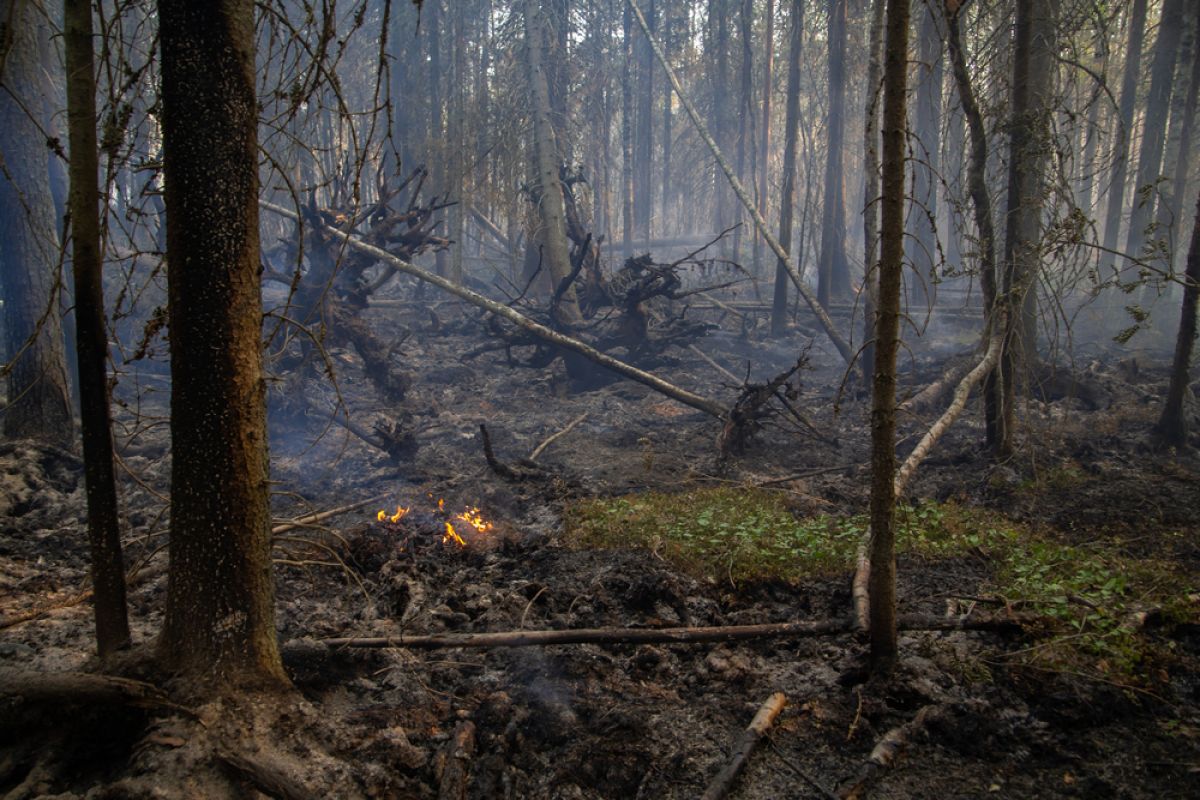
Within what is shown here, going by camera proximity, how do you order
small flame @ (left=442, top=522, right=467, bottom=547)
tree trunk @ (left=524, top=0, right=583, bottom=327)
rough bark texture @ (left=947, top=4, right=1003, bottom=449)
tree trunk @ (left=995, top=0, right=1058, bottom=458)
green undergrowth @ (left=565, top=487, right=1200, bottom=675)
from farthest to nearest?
tree trunk @ (left=524, top=0, right=583, bottom=327)
tree trunk @ (left=995, top=0, right=1058, bottom=458)
rough bark texture @ (left=947, top=4, right=1003, bottom=449)
small flame @ (left=442, top=522, right=467, bottom=547)
green undergrowth @ (left=565, top=487, right=1200, bottom=675)

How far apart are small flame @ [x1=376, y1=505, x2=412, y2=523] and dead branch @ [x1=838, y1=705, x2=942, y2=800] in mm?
4131

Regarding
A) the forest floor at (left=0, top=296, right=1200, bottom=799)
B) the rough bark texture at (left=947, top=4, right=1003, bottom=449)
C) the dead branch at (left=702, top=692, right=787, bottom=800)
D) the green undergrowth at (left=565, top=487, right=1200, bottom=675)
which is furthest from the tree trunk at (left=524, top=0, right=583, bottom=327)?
the dead branch at (left=702, top=692, right=787, bottom=800)

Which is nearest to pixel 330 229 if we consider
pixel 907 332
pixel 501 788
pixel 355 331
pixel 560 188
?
pixel 355 331

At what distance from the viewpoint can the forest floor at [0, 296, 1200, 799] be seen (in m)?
2.64

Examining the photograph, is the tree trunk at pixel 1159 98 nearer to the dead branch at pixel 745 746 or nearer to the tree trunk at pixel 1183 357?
the tree trunk at pixel 1183 357

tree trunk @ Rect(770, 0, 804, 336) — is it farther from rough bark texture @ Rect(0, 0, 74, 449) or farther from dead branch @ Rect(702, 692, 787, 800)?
rough bark texture @ Rect(0, 0, 74, 449)

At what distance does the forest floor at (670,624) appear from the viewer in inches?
104

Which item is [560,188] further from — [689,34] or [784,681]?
[689,34]

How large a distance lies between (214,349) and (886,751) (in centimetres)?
306

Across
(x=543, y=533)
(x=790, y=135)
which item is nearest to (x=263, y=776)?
(x=543, y=533)

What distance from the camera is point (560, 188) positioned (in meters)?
13.0

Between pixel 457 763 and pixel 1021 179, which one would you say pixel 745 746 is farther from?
pixel 1021 179

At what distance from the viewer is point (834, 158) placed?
47.0ft

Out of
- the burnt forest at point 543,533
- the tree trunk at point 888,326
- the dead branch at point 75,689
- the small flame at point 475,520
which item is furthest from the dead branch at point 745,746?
the small flame at point 475,520
